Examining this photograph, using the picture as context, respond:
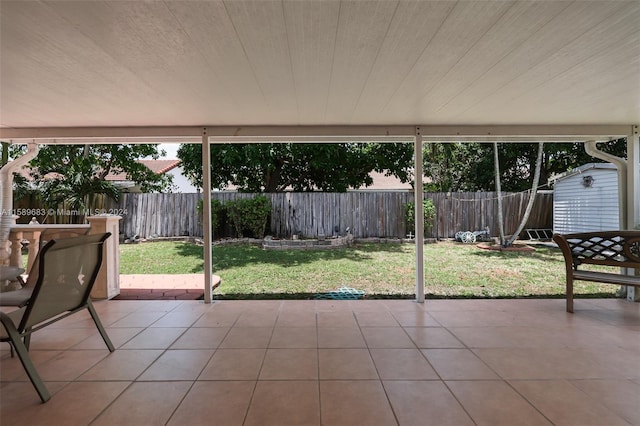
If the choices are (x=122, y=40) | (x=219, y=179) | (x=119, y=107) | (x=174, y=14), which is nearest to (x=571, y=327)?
(x=174, y=14)

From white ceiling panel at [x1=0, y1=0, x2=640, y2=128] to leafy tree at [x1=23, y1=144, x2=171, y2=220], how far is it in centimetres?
543

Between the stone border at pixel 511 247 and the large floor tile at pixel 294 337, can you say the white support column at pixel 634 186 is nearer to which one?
the stone border at pixel 511 247

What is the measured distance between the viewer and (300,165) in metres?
11.1

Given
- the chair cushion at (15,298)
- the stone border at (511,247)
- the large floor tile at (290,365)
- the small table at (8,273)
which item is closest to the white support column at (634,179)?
the stone border at (511,247)

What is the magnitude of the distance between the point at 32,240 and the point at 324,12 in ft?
14.0

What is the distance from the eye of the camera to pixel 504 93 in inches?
113

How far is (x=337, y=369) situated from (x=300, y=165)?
366 inches

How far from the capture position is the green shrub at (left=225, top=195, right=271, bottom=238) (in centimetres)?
830

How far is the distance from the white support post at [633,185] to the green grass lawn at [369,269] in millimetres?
516

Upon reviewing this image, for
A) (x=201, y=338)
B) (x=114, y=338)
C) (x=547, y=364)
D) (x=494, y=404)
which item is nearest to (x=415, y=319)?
(x=547, y=364)

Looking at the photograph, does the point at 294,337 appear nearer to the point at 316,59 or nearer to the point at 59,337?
the point at 59,337

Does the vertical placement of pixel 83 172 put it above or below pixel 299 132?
above

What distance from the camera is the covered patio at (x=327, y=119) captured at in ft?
5.80

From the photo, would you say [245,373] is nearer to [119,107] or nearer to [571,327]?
[119,107]
